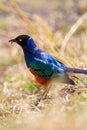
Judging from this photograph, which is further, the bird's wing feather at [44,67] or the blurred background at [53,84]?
the bird's wing feather at [44,67]

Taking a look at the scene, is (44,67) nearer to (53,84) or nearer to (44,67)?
(44,67)

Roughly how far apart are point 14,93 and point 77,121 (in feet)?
8.58

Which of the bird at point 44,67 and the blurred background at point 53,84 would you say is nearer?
→ the blurred background at point 53,84

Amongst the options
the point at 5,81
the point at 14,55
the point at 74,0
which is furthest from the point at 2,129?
the point at 74,0

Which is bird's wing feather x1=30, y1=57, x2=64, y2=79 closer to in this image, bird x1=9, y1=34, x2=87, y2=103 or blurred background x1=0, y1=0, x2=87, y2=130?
bird x1=9, y1=34, x2=87, y2=103

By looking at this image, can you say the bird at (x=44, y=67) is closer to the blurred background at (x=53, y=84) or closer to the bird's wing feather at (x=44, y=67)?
the bird's wing feather at (x=44, y=67)

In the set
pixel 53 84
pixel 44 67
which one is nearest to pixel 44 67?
pixel 44 67

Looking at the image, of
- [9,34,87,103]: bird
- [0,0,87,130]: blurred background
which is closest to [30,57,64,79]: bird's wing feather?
[9,34,87,103]: bird

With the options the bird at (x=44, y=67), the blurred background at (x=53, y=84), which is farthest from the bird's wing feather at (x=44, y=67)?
the blurred background at (x=53, y=84)

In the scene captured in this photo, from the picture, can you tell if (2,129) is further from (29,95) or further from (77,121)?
(29,95)

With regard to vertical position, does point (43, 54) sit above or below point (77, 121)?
above

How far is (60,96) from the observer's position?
623 centimetres

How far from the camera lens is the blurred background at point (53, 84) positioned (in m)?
5.12

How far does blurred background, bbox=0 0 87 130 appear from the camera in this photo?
512cm
